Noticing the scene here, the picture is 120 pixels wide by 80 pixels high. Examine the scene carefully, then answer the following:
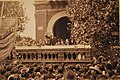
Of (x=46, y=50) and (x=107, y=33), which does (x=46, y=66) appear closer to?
(x=46, y=50)

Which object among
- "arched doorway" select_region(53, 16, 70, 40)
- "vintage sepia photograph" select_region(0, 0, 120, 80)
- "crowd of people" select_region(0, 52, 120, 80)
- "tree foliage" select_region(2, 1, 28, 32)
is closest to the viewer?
"crowd of people" select_region(0, 52, 120, 80)

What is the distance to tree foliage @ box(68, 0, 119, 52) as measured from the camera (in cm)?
554

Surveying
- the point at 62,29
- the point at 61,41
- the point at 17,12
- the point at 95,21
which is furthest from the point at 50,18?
the point at 95,21

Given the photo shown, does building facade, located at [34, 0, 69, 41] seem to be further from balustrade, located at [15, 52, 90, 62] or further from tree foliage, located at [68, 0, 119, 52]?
balustrade, located at [15, 52, 90, 62]

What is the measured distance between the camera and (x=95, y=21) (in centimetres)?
558

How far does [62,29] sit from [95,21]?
1.53 ft

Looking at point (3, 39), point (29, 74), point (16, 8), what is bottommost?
point (29, 74)

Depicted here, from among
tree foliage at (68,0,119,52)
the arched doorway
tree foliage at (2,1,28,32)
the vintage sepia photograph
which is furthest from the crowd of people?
tree foliage at (2,1,28,32)

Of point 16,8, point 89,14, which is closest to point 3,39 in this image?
point 16,8

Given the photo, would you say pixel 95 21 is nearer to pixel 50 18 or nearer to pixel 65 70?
pixel 50 18

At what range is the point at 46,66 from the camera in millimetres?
5656

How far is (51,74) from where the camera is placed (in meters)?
5.56

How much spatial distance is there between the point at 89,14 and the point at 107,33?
1.18 ft

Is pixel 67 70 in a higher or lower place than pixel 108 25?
lower
